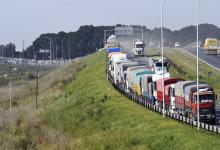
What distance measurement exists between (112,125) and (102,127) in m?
2.68

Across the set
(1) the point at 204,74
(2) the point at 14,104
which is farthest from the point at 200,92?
(2) the point at 14,104

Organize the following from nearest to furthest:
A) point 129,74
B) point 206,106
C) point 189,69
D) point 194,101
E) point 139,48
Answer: point 206,106 < point 194,101 < point 129,74 < point 189,69 < point 139,48

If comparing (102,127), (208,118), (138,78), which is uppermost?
(138,78)

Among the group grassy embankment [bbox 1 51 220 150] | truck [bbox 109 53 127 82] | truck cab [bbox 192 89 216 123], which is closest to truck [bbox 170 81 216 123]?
truck cab [bbox 192 89 216 123]

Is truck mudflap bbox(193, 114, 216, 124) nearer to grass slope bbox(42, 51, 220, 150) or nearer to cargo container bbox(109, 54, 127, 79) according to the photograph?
grass slope bbox(42, 51, 220, 150)

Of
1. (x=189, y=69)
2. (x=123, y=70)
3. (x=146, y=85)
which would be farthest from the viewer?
(x=189, y=69)

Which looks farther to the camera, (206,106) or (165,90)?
(165,90)

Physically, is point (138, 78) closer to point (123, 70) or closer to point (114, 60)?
point (123, 70)

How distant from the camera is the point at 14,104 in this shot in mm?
108438

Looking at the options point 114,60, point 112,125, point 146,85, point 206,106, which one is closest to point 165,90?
point 112,125

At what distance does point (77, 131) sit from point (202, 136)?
2667cm

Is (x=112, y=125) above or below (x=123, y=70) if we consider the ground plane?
below

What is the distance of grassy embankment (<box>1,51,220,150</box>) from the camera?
40219mm

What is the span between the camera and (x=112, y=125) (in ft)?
187
